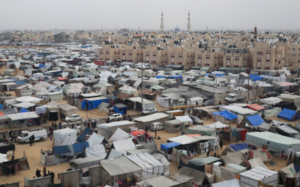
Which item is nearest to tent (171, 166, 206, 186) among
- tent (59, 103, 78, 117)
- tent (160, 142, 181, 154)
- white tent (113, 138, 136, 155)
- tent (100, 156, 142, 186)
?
tent (100, 156, 142, 186)

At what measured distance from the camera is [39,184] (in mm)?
8133

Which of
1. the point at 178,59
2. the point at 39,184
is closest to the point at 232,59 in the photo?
the point at 178,59

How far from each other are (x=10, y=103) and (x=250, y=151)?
12519 millimetres

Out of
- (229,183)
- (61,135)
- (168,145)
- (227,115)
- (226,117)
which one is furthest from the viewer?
(227,115)

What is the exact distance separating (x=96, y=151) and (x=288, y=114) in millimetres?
10232

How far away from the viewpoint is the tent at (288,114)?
52.2ft

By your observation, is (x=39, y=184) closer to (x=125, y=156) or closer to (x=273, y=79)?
(x=125, y=156)

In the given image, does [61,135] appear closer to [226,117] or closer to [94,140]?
[94,140]

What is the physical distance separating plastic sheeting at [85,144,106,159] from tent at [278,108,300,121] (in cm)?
984

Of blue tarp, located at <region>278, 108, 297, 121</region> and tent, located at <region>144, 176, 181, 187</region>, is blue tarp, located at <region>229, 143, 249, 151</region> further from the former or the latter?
blue tarp, located at <region>278, 108, 297, 121</region>

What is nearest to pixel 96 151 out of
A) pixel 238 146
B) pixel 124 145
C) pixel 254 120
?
pixel 124 145

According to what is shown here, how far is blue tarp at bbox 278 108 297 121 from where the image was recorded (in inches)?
627

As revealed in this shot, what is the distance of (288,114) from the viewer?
1609cm

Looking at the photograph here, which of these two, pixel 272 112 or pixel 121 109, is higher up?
pixel 121 109
